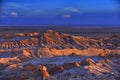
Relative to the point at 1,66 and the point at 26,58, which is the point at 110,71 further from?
the point at 26,58

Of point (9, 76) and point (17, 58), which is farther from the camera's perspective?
point (17, 58)

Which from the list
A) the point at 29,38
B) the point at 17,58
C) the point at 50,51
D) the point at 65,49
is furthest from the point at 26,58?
the point at 29,38

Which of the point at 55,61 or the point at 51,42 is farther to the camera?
the point at 51,42

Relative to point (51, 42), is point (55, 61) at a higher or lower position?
higher

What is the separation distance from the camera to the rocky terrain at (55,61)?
68.5 feet

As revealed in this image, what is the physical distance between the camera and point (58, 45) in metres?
38.5

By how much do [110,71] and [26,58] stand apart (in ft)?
29.9

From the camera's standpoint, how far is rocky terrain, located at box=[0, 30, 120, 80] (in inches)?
822

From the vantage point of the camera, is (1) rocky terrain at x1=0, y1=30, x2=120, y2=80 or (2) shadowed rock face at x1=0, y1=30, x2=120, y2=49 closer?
(1) rocky terrain at x1=0, y1=30, x2=120, y2=80

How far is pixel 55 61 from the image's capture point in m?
27.7

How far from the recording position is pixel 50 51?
110ft

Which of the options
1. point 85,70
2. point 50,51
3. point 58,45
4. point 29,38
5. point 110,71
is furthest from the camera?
point 29,38

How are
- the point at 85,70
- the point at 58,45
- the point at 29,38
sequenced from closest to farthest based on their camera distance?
the point at 85,70 < the point at 58,45 < the point at 29,38

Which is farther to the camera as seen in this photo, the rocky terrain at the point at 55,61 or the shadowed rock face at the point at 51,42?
the shadowed rock face at the point at 51,42
